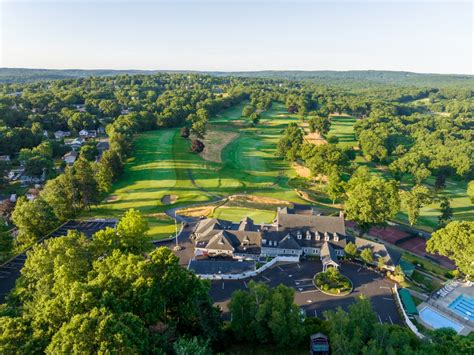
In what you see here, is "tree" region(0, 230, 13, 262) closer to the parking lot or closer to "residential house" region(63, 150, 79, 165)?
the parking lot

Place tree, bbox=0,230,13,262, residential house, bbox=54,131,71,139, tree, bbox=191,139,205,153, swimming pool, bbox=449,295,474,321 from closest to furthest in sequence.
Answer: swimming pool, bbox=449,295,474,321 < tree, bbox=0,230,13,262 < tree, bbox=191,139,205,153 < residential house, bbox=54,131,71,139

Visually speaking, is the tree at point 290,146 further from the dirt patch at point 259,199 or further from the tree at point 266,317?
the tree at point 266,317

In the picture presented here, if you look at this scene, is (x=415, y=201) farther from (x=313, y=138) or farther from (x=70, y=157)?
Result: (x=70, y=157)

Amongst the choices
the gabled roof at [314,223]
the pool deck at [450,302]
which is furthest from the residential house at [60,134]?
the pool deck at [450,302]

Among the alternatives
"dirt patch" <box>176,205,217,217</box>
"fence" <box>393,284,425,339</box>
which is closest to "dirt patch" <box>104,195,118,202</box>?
"dirt patch" <box>176,205,217,217</box>

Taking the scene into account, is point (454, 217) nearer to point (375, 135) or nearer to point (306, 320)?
point (375, 135)

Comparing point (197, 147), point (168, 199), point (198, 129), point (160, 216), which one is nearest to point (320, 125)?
point (198, 129)
